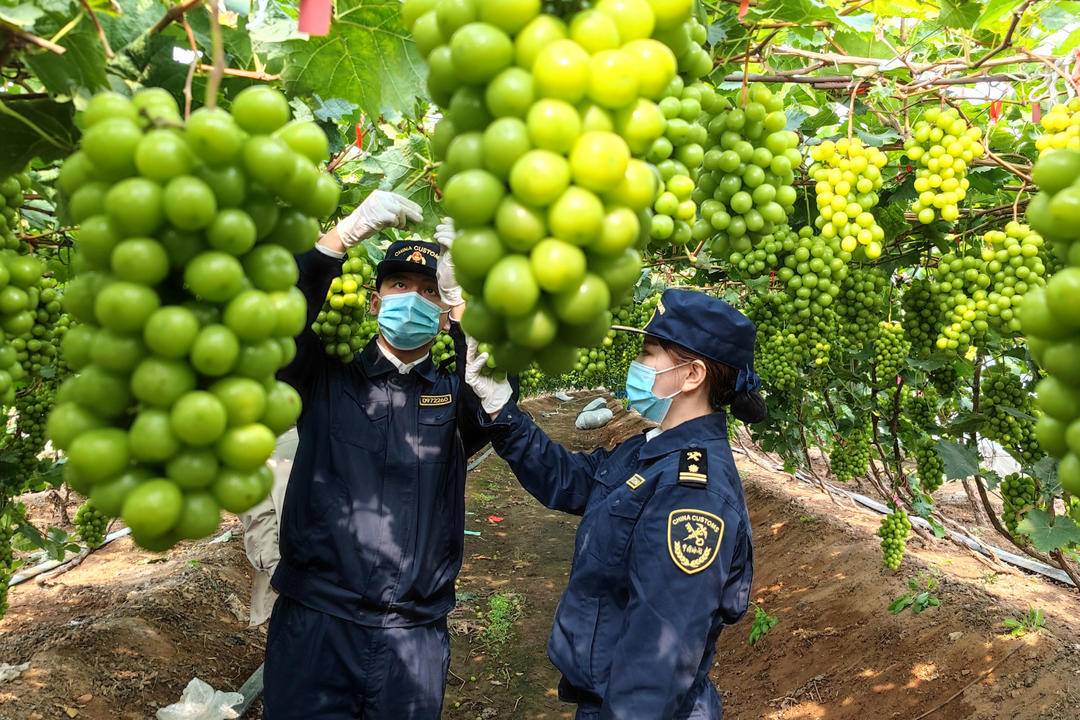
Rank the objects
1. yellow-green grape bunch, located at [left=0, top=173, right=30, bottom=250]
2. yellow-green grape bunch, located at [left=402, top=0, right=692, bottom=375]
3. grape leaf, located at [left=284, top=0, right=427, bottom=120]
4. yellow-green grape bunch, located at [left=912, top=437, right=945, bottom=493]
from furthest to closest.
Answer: yellow-green grape bunch, located at [left=912, top=437, right=945, bottom=493]
grape leaf, located at [left=284, top=0, right=427, bottom=120]
yellow-green grape bunch, located at [left=0, top=173, right=30, bottom=250]
yellow-green grape bunch, located at [left=402, top=0, right=692, bottom=375]

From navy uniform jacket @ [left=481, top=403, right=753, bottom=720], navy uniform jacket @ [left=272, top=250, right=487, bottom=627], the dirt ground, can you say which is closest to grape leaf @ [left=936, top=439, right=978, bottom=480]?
the dirt ground

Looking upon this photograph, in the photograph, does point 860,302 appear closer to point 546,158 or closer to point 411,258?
point 411,258

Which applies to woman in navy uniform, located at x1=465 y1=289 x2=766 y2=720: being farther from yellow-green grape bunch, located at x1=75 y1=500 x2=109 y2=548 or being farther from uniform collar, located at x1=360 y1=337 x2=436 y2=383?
yellow-green grape bunch, located at x1=75 y1=500 x2=109 y2=548

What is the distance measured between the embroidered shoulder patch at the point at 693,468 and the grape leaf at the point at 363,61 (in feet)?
6.18

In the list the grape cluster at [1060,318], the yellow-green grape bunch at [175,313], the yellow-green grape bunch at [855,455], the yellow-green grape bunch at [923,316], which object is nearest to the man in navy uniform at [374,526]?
the yellow-green grape bunch at [175,313]

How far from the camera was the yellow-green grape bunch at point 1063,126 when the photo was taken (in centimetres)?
194

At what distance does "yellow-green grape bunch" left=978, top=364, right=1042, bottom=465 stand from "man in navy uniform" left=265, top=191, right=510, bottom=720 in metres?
4.02

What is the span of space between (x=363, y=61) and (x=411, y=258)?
4.98ft

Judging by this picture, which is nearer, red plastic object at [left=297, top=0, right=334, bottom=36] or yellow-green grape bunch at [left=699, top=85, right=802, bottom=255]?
red plastic object at [left=297, top=0, right=334, bottom=36]

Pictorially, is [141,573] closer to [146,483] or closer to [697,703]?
[697,703]

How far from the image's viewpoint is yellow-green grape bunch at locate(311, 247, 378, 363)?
10.4 ft

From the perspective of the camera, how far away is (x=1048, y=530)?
4.89 m

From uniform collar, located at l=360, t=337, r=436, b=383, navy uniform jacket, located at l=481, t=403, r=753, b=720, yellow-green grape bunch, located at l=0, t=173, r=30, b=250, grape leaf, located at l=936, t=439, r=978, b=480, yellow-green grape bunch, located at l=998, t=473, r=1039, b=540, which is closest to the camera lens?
yellow-green grape bunch, located at l=0, t=173, r=30, b=250

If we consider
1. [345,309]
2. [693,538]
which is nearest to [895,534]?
[693,538]
